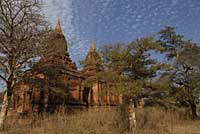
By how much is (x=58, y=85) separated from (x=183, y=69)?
1172 centimetres

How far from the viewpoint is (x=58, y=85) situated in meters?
18.4

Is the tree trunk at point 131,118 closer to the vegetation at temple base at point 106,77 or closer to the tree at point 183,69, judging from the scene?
the vegetation at temple base at point 106,77

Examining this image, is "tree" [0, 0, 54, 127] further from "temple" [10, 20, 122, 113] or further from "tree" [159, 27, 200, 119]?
"tree" [159, 27, 200, 119]

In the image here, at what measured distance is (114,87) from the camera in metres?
12.0

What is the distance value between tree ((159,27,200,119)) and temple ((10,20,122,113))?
18.5 ft

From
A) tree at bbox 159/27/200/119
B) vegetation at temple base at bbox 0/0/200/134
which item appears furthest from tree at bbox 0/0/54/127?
tree at bbox 159/27/200/119

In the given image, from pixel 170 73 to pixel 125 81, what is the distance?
9166mm

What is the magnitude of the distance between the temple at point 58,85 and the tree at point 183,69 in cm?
564

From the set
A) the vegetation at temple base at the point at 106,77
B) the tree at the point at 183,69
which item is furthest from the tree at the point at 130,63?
the tree at the point at 183,69

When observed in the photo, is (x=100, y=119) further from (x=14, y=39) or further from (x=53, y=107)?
(x=53, y=107)

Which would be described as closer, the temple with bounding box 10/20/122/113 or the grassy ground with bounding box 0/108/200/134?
the grassy ground with bounding box 0/108/200/134

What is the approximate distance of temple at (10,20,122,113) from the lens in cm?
1545

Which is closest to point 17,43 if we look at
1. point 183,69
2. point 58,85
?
point 58,85

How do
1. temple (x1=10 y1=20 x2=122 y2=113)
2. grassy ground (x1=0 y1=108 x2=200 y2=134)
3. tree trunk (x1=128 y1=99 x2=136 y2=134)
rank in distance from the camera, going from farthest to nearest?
temple (x1=10 y1=20 x2=122 y2=113) < tree trunk (x1=128 y1=99 x2=136 y2=134) < grassy ground (x1=0 y1=108 x2=200 y2=134)
